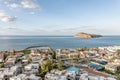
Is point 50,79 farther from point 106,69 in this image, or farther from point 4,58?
point 4,58

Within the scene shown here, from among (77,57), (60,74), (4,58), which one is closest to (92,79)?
(60,74)

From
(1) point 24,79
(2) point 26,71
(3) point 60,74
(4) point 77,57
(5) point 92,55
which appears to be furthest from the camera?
(5) point 92,55

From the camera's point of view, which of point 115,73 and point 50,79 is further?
point 115,73

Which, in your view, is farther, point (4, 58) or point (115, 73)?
point (4, 58)

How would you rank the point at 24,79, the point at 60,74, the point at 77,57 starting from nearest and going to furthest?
the point at 24,79 → the point at 60,74 → the point at 77,57

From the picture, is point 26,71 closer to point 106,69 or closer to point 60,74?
point 60,74

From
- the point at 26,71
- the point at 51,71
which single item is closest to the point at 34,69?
the point at 26,71

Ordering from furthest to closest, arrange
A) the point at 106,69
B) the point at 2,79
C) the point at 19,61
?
the point at 19,61 → the point at 106,69 → the point at 2,79

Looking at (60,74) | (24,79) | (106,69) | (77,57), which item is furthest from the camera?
(77,57)

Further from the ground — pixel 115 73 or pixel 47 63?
pixel 47 63
